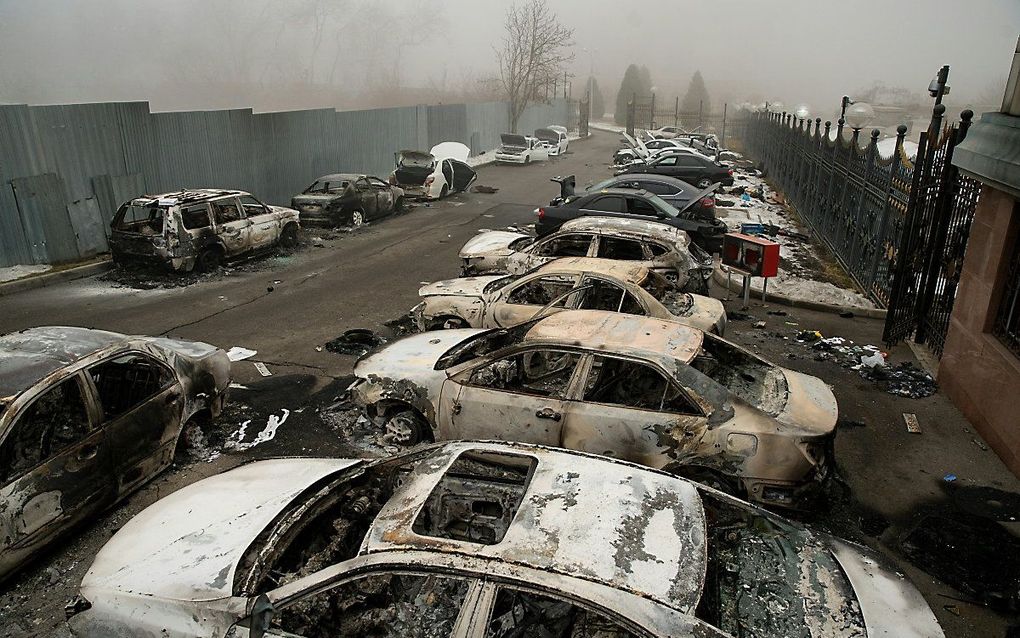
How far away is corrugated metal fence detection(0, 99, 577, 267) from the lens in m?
12.2

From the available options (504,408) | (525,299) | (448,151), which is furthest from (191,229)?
(448,151)

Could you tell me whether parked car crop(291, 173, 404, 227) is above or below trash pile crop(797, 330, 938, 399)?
above

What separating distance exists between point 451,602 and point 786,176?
21617 mm

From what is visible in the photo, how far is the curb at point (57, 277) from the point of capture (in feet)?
37.7

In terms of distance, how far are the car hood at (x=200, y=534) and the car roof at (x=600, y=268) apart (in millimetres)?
4201

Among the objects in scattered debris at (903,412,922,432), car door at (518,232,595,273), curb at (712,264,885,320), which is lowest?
scattered debris at (903,412,922,432)

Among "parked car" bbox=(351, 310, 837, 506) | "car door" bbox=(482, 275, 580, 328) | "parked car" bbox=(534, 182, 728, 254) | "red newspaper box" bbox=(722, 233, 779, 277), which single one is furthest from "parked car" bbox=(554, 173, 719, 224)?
"parked car" bbox=(351, 310, 837, 506)

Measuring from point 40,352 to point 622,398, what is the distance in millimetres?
4745

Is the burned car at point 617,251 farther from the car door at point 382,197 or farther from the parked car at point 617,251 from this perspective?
the car door at point 382,197

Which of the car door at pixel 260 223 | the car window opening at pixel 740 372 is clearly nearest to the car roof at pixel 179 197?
the car door at pixel 260 223

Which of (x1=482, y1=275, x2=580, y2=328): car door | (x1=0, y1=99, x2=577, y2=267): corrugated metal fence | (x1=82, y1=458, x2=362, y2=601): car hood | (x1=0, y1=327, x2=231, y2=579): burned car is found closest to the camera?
(x1=82, y1=458, x2=362, y2=601): car hood

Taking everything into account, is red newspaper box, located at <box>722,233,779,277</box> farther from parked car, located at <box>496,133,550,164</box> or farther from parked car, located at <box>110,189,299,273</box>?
parked car, located at <box>496,133,550,164</box>

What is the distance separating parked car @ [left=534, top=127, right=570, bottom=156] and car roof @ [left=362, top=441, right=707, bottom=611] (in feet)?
97.2

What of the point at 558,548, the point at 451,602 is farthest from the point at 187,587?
the point at 558,548
